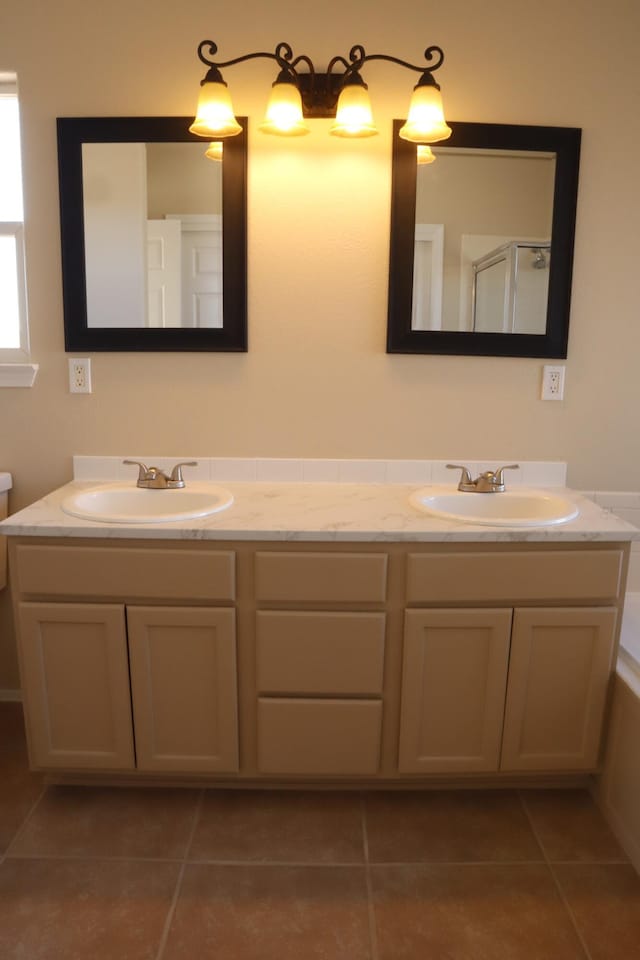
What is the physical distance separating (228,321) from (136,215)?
424mm

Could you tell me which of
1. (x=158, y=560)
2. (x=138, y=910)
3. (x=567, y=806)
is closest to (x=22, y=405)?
(x=158, y=560)

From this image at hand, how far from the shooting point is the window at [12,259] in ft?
7.22

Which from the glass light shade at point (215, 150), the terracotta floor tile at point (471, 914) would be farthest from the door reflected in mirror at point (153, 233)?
the terracotta floor tile at point (471, 914)

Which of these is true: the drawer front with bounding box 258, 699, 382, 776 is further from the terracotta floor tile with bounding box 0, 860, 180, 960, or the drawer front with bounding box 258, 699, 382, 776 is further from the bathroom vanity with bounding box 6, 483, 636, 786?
the terracotta floor tile with bounding box 0, 860, 180, 960

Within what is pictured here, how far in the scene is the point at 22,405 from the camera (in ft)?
7.47

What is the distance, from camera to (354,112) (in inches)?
75.2

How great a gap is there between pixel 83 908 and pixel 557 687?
1320mm

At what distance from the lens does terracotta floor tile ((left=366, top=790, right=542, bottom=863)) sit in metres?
1.79

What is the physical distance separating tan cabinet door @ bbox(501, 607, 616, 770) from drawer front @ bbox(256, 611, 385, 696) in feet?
1.27

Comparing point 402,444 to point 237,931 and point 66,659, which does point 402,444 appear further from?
point 237,931

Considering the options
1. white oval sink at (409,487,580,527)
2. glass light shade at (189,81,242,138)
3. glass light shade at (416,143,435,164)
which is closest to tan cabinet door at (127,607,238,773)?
white oval sink at (409,487,580,527)

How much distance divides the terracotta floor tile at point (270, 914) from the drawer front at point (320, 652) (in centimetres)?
44

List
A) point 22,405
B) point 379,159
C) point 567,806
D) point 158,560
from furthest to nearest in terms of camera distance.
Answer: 1. point 22,405
2. point 379,159
3. point 567,806
4. point 158,560

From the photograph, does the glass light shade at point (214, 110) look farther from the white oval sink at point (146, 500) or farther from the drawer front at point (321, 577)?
the drawer front at point (321, 577)
